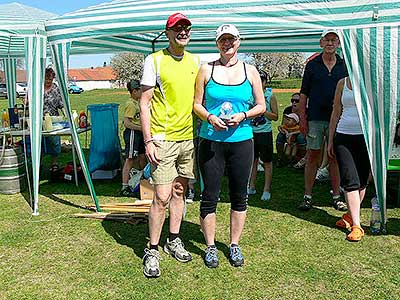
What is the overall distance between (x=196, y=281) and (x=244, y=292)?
36 cm

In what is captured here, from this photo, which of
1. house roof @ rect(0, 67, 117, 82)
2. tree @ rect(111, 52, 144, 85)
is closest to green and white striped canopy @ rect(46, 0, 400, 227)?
tree @ rect(111, 52, 144, 85)

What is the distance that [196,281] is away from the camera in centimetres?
315

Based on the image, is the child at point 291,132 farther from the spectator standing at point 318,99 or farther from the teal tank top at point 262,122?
the spectator standing at point 318,99

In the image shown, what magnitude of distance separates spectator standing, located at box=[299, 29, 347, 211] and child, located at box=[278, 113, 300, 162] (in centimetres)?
234

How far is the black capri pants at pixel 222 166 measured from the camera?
3.14 meters

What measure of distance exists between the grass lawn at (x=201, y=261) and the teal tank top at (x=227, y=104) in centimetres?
100

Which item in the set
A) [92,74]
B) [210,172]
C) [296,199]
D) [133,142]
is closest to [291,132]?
[296,199]

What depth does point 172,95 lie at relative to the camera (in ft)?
10.3

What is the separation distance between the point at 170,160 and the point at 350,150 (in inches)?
63.3

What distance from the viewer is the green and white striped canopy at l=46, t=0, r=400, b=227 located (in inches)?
139

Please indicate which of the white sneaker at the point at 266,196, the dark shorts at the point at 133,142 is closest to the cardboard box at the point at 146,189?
the dark shorts at the point at 133,142

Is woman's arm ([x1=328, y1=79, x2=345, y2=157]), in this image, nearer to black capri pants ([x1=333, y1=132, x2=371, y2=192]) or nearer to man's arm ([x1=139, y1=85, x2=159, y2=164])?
black capri pants ([x1=333, y1=132, x2=371, y2=192])

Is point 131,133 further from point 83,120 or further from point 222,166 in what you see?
point 222,166

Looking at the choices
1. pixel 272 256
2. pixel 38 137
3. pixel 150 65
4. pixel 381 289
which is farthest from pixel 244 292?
pixel 38 137
